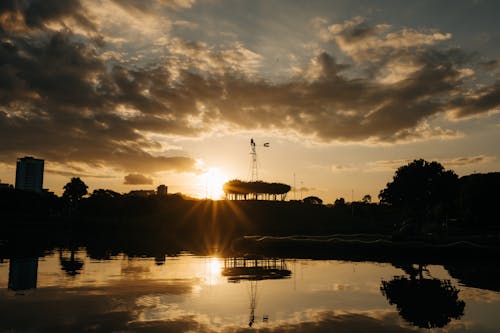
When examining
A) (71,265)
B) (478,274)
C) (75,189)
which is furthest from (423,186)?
(75,189)

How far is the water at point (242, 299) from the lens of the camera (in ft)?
44.2

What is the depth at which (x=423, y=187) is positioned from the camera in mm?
69000

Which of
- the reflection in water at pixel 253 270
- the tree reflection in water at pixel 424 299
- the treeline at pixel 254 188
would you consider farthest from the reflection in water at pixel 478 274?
the treeline at pixel 254 188

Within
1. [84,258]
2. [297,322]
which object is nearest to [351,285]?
[297,322]

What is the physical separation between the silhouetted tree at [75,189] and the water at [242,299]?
115 meters

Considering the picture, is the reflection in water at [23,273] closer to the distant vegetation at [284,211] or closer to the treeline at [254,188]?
the distant vegetation at [284,211]

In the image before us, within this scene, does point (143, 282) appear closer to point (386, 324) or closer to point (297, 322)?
point (297, 322)

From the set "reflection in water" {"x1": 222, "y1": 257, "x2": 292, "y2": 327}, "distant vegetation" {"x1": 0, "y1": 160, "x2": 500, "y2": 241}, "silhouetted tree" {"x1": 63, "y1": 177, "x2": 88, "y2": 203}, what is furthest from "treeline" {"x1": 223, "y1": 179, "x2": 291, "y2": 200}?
"reflection in water" {"x1": 222, "y1": 257, "x2": 292, "y2": 327}

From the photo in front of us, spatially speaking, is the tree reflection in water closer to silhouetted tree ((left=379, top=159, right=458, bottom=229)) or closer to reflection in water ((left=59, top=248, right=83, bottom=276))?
reflection in water ((left=59, top=248, right=83, bottom=276))

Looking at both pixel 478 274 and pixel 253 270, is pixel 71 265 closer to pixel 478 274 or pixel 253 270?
pixel 253 270

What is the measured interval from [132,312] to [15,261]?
63.3 ft

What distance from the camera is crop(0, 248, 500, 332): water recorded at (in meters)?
13.5

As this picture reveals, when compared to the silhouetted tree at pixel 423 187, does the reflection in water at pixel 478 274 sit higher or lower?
lower

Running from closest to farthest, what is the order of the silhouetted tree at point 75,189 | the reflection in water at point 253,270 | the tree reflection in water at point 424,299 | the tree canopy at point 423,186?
the tree reflection in water at point 424,299 < the reflection in water at point 253,270 < the tree canopy at point 423,186 < the silhouetted tree at point 75,189
